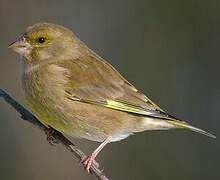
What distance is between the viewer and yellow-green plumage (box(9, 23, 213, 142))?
23.4 feet

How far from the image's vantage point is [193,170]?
1079 centimetres

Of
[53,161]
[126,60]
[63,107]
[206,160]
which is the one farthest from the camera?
[126,60]

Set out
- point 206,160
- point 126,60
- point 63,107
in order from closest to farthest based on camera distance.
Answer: point 63,107 → point 206,160 → point 126,60

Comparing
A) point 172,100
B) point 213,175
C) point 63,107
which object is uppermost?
point 63,107

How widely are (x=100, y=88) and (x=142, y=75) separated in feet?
13.0

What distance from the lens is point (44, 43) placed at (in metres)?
7.36

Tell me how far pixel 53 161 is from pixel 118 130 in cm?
A: 296

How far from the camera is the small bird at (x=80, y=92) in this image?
23.4 feet

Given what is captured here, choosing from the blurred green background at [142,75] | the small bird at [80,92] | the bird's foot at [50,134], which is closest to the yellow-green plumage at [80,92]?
the small bird at [80,92]

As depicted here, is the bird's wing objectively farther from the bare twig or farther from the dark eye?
the bare twig

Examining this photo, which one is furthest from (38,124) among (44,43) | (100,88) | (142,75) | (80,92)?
(142,75)

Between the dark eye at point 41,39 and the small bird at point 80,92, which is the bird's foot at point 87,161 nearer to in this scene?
the small bird at point 80,92

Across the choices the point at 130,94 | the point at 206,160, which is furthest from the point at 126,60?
the point at 130,94

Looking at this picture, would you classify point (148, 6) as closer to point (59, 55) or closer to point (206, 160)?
point (206, 160)
